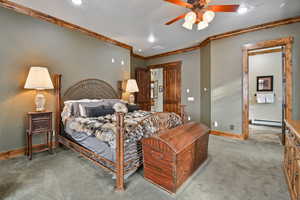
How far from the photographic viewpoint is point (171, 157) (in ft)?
5.32

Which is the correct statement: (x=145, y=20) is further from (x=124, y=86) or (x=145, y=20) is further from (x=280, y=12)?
(x=280, y=12)

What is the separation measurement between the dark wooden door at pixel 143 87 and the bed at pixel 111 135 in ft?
9.97

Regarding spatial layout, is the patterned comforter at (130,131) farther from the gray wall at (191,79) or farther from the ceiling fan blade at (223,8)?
the gray wall at (191,79)

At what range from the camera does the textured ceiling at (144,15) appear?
2582mm

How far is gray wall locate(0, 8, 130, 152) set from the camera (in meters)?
2.59

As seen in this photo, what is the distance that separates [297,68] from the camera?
A: 3.18 m

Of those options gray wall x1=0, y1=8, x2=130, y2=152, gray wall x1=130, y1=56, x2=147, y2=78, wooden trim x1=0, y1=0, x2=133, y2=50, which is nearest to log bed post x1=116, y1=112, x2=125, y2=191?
gray wall x1=0, y1=8, x2=130, y2=152

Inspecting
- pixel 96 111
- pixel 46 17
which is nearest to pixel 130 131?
pixel 96 111

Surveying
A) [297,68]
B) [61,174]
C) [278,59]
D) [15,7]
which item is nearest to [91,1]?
[15,7]

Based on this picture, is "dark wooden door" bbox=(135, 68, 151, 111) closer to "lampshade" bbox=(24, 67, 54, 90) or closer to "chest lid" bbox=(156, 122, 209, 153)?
"lampshade" bbox=(24, 67, 54, 90)

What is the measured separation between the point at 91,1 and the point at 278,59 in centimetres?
669

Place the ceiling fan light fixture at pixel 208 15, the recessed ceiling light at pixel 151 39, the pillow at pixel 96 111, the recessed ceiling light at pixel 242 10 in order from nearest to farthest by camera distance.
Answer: the ceiling fan light fixture at pixel 208 15 < the recessed ceiling light at pixel 242 10 < the pillow at pixel 96 111 < the recessed ceiling light at pixel 151 39

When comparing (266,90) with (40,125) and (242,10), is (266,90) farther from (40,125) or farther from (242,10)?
(40,125)

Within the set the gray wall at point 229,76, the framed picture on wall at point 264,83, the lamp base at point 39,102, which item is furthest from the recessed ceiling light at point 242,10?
the lamp base at point 39,102
